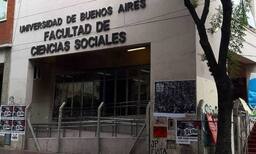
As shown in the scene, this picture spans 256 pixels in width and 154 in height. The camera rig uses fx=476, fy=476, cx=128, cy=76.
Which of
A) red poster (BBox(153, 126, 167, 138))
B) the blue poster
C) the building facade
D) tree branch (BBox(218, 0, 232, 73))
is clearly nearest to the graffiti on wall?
the building facade

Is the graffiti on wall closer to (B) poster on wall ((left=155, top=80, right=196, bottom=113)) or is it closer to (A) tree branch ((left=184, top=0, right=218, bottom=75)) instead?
(B) poster on wall ((left=155, top=80, right=196, bottom=113))

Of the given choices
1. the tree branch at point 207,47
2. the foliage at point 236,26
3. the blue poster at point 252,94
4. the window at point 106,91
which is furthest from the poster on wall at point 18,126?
the tree branch at point 207,47

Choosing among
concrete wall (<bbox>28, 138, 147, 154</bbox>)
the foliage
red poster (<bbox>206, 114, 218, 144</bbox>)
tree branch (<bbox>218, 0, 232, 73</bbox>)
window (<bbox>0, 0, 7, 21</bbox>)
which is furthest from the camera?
window (<bbox>0, 0, 7, 21</bbox>)

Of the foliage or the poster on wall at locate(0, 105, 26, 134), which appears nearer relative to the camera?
the foliage

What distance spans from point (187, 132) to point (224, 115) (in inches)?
165

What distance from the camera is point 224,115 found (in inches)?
511

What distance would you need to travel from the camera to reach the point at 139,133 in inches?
717

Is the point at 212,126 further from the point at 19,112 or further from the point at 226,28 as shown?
the point at 19,112

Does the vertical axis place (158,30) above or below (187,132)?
above

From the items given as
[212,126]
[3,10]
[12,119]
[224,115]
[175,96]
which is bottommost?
[212,126]

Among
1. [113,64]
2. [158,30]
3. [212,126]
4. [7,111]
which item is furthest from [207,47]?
[7,111]

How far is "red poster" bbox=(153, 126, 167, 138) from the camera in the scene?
17.5 meters

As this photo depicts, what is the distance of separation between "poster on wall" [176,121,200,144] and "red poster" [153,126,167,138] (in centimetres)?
A: 52

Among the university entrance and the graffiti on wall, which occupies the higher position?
the university entrance
